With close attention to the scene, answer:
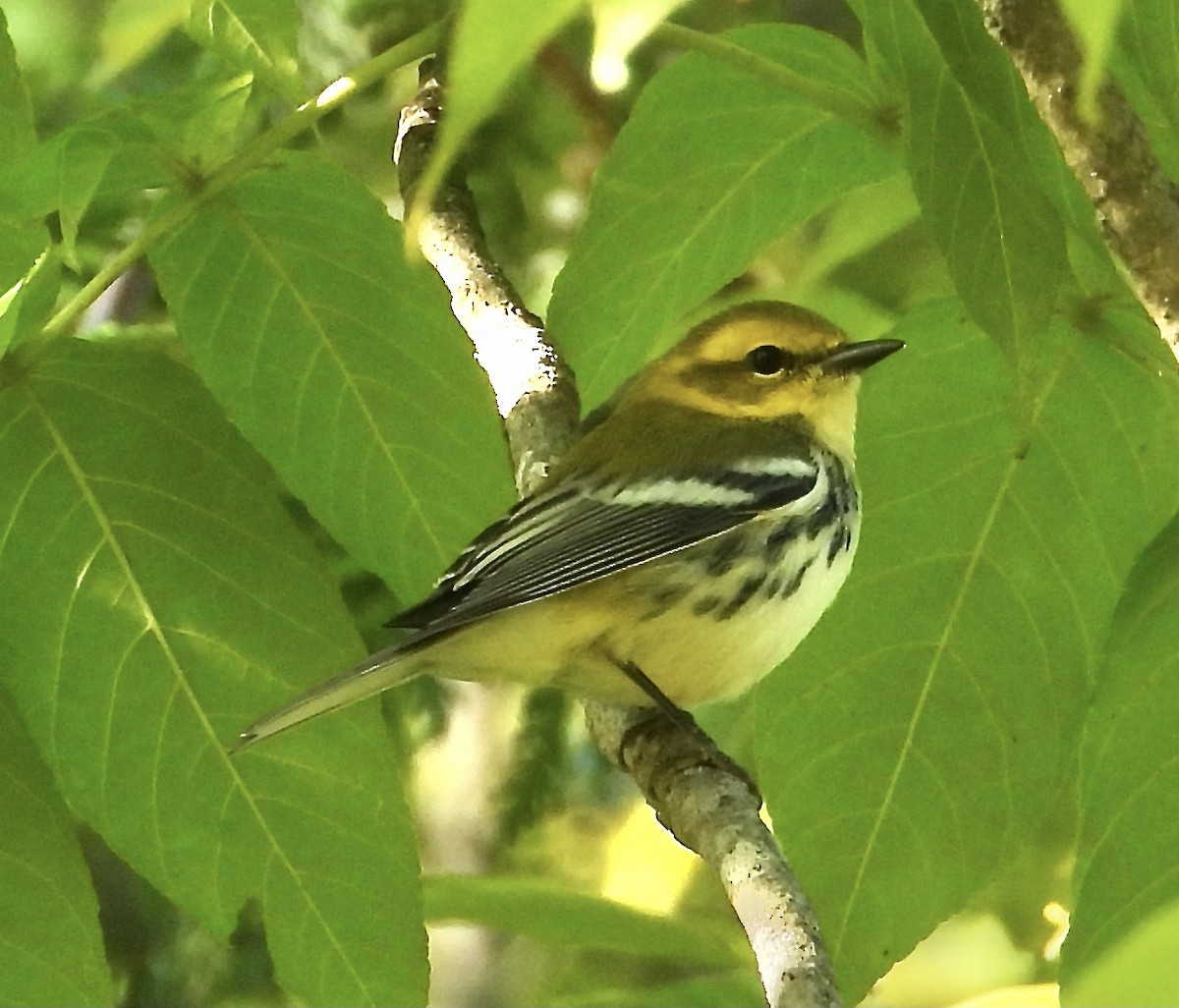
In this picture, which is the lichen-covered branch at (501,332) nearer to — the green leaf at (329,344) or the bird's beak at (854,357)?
the bird's beak at (854,357)

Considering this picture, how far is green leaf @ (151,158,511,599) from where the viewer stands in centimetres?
138

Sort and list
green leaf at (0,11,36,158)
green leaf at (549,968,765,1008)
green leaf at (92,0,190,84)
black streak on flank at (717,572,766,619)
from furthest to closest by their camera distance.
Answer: black streak on flank at (717,572,766,619), green leaf at (549,968,765,1008), green leaf at (0,11,36,158), green leaf at (92,0,190,84)

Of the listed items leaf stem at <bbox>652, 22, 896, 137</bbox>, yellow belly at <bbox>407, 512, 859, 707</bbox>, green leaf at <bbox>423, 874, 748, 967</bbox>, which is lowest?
green leaf at <bbox>423, 874, 748, 967</bbox>

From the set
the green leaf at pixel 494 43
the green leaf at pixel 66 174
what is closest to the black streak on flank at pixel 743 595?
the green leaf at pixel 66 174

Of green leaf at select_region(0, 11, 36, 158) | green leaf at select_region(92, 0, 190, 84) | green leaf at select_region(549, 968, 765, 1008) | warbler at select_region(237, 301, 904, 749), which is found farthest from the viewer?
warbler at select_region(237, 301, 904, 749)

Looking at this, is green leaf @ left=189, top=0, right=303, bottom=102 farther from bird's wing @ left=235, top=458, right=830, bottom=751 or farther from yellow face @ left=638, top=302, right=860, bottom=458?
yellow face @ left=638, top=302, right=860, bottom=458

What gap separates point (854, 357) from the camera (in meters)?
1.96

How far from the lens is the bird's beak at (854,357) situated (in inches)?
75.5

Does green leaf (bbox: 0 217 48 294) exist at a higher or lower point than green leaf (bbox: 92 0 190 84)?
higher

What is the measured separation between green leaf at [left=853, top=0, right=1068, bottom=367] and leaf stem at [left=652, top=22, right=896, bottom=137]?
271mm

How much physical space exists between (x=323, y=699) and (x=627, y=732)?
613 millimetres

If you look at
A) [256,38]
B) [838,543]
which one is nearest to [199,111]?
[256,38]

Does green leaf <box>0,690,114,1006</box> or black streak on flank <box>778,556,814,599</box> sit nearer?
green leaf <box>0,690,114,1006</box>

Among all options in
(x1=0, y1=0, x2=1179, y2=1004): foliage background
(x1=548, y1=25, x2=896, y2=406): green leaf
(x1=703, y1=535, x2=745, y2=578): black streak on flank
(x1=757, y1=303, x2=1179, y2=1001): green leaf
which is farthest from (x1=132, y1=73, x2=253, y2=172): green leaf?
(x1=703, y1=535, x2=745, y2=578): black streak on flank
